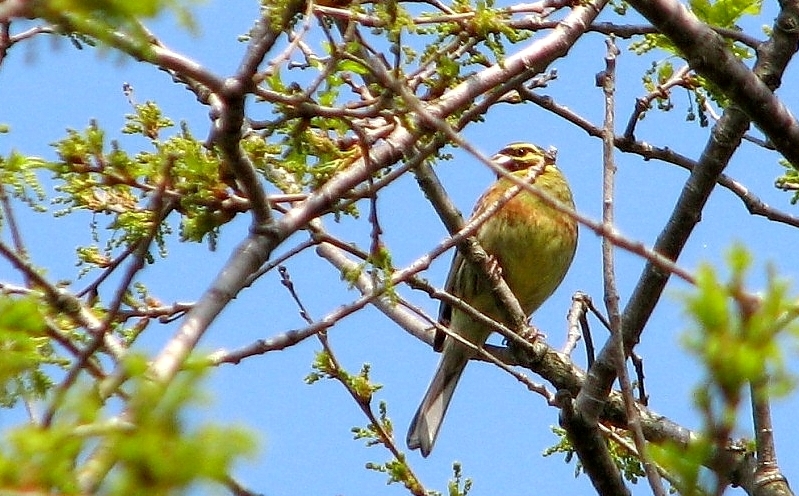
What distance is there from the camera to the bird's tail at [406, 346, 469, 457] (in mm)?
6621

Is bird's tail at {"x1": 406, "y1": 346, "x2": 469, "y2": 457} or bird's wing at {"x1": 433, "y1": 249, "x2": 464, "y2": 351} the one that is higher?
bird's wing at {"x1": 433, "y1": 249, "x2": 464, "y2": 351}

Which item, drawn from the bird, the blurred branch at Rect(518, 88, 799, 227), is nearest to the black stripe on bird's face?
the bird

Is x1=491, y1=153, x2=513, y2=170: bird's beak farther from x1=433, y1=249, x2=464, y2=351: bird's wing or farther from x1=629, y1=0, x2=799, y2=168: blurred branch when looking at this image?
x1=629, y1=0, x2=799, y2=168: blurred branch

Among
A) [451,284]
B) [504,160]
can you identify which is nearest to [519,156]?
[504,160]

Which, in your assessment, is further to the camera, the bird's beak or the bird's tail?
the bird's beak

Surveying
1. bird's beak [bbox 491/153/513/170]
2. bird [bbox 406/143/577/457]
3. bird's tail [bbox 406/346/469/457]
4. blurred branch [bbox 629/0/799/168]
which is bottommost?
blurred branch [bbox 629/0/799/168]

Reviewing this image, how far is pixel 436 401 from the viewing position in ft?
22.4

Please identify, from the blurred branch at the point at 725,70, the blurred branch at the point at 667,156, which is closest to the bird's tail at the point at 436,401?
the blurred branch at the point at 667,156

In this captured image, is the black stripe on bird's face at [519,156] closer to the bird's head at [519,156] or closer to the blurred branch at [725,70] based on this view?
the bird's head at [519,156]

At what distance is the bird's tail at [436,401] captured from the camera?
21.7 feet

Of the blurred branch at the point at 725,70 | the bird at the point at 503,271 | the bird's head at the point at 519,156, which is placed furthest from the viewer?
the bird's head at the point at 519,156

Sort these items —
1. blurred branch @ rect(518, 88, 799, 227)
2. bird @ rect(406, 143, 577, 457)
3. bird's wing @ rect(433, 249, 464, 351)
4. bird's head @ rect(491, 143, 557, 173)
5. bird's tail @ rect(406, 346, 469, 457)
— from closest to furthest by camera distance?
blurred branch @ rect(518, 88, 799, 227), bird's tail @ rect(406, 346, 469, 457), bird @ rect(406, 143, 577, 457), bird's wing @ rect(433, 249, 464, 351), bird's head @ rect(491, 143, 557, 173)

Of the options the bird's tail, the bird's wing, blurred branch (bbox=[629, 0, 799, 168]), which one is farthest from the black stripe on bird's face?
blurred branch (bbox=[629, 0, 799, 168])

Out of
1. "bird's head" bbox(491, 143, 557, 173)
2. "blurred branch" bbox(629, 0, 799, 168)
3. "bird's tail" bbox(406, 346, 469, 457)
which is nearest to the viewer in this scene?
"blurred branch" bbox(629, 0, 799, 168)
